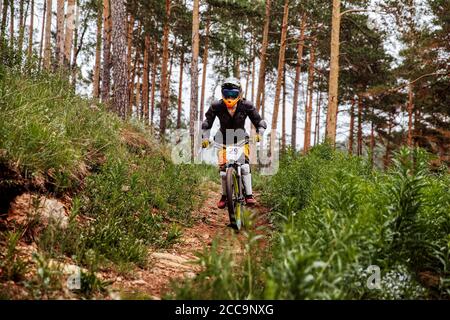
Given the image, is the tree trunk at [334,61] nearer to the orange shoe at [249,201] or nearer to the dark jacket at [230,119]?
the dark jacket at [230,119]

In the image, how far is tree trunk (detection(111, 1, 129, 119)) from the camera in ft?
29.3

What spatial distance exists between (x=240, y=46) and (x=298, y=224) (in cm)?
1796

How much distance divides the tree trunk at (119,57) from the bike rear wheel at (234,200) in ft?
13.8

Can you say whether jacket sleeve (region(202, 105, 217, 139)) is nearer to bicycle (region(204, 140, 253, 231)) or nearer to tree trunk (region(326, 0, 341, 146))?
bicycle (region(204, 140, 253, 231))

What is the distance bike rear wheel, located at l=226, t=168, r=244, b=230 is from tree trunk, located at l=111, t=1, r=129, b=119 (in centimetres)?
421

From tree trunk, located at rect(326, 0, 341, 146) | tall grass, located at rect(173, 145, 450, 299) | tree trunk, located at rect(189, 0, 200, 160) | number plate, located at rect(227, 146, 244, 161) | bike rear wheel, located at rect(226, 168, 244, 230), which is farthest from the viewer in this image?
tree trunk, located at rect(189, 0, 200, 160)

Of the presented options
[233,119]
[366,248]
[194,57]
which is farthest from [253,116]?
[194,57]

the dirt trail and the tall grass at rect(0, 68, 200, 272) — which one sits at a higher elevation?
the tall grass at rect(0, 68, 200, 272)

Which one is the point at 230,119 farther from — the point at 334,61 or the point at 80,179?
the point at 334,61

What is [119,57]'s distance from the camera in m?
9.07

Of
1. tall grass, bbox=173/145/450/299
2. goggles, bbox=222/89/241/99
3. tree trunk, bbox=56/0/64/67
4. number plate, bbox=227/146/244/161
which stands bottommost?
tall grass, bbox=173/145/450/299

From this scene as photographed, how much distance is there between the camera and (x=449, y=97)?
17.8 meters

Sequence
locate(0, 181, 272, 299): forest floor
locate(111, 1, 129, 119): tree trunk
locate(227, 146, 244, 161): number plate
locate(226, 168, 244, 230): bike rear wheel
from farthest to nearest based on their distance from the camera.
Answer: locate(111, 1, 129, 119): tree trunk, locate(227, 146, 244, 161): number plate, locate(226, 168, 244, 230): bike rear wheel, locate(0, 181, 272, 299): forest floor

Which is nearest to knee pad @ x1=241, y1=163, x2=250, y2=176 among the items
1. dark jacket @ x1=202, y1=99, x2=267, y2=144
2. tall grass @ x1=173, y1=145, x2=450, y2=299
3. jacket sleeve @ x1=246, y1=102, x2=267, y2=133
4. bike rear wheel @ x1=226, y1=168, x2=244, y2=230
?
bike rear wheel @ x1=226, y1=168, x2=244, y2=230
